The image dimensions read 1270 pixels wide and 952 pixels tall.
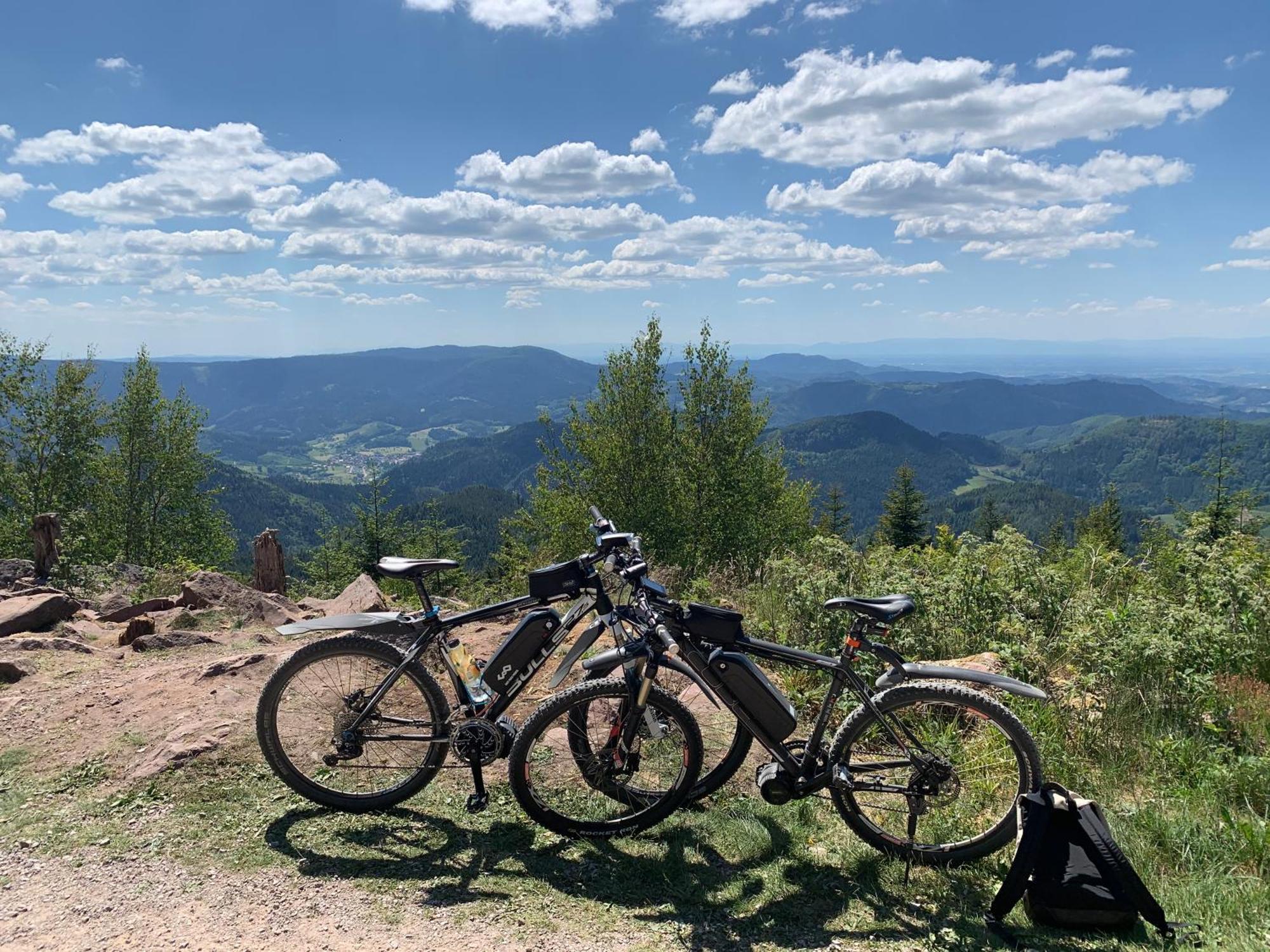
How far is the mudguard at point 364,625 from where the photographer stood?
4.29m

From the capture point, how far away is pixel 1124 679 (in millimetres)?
4934

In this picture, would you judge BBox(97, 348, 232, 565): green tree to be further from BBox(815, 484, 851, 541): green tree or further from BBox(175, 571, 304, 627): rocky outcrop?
BBox(815, 484, 851, 541): green tree

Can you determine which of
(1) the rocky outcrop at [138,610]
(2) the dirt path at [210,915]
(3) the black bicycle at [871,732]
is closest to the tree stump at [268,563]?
(1) the rocky outcrop at [138,610]

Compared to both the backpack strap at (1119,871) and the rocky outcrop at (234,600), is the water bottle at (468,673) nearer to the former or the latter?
the backpack strap at (1119,871)

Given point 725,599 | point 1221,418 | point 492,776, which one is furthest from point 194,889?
point 1221,418

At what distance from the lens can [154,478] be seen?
29375mm

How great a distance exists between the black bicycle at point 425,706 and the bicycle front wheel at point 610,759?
1 centimetres

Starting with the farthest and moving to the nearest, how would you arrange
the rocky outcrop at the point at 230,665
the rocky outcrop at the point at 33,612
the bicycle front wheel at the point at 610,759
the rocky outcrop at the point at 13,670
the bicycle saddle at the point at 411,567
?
1. the rocky outcrop at the point at 33,612
2. the rocky outcrop at the point at 13,670
3. the rocky outcrop at the point at 230,665
4. the bicycle saddle at the point at 411,567
5. the bicycle front wheel at the point at 610,759

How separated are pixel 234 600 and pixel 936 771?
8.86 m

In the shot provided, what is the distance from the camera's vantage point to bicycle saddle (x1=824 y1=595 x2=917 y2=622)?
375cm

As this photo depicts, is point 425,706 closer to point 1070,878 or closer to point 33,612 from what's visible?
point 1070,878

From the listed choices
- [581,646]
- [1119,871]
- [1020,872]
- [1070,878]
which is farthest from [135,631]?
[1119,871]

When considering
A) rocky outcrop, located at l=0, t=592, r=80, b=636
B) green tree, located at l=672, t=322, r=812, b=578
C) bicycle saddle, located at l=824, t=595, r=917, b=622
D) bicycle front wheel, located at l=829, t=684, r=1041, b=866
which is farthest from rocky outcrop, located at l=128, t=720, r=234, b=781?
green tree, located at l=672, t=322, r=812, b=578

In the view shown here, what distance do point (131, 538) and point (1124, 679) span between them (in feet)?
111
